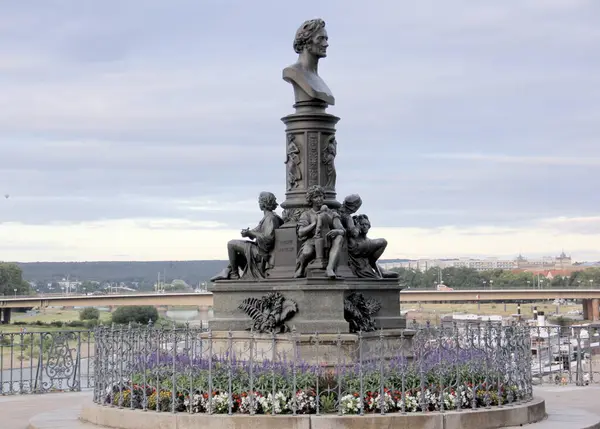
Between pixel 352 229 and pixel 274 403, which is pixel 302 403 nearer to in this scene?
pixel 274 403

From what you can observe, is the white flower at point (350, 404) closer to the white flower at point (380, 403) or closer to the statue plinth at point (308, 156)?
the white flower at point (380, 403)

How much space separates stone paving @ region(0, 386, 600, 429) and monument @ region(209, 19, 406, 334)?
2955mm

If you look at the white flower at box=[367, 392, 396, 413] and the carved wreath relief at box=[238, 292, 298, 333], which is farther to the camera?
the carved wreath relief at box=[238, 292, 298, 333]

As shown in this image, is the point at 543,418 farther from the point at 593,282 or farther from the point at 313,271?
the point at 593,282

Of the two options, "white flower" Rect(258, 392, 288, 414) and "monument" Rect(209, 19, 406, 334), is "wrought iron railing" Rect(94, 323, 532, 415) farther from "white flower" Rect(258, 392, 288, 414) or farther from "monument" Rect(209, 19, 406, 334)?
"monument" Rect(209, 19, 406, 334)

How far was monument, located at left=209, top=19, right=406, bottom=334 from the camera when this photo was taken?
15883 mm

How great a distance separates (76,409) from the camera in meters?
16.6

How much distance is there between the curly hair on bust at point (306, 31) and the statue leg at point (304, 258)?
12.2 feet

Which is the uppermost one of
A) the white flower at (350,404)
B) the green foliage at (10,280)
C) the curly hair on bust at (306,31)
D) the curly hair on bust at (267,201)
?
the green foliage at (10,280)

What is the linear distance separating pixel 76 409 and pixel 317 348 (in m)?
4.34

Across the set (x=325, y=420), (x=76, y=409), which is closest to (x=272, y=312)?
(x=325, y=420)

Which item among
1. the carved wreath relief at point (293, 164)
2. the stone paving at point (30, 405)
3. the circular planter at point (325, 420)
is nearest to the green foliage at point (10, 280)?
the stone paving at point (30, 405)

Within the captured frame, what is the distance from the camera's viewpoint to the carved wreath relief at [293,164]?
1712cm

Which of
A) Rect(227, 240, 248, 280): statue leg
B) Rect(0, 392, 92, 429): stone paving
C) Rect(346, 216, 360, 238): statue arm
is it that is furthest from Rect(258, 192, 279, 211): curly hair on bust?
Rect(0, 392, 92, 429): stone paving
